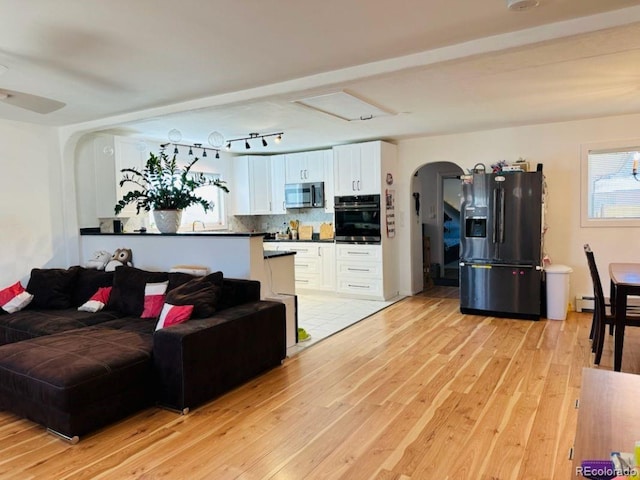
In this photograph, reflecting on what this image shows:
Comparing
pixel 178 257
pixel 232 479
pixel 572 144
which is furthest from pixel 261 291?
pixel 572 144

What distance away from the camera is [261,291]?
13.3ft

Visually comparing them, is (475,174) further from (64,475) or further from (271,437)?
(64,475)

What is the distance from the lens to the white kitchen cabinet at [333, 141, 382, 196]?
6.31m

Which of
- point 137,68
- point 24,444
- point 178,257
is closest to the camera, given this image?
point 24,444

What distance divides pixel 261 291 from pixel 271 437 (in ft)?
5.28

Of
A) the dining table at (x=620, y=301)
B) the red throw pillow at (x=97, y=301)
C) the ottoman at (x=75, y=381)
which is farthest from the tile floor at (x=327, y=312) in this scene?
the dining table at (x=620, y=301)

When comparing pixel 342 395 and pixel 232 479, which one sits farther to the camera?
pixel 342 395

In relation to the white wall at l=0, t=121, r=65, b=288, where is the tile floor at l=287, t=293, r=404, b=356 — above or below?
below

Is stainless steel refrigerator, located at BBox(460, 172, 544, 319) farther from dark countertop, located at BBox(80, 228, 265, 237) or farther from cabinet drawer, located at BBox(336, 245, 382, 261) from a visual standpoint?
dark countertop, located at BBox(80, 228, 265, 237)

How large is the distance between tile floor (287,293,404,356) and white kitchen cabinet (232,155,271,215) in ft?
5.74

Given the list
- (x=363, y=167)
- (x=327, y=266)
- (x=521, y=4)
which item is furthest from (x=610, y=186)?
(x=521, y=4)

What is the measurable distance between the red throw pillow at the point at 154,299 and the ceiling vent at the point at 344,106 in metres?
2.11

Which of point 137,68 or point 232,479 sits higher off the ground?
point 137,68

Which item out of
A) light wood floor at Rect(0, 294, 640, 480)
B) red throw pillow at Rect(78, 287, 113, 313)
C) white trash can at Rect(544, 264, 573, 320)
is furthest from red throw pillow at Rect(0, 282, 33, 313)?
white trash can at Rect(544, 264, 573, 320)
